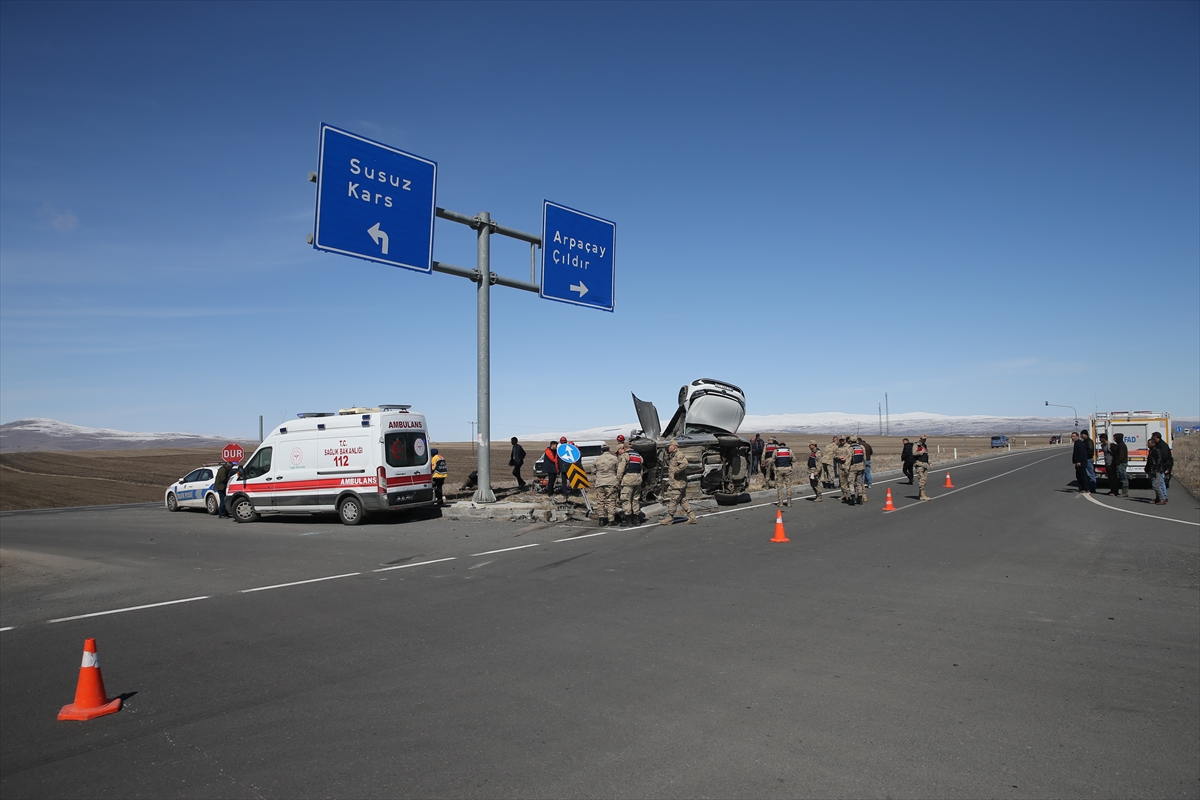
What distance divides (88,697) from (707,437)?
1629cm

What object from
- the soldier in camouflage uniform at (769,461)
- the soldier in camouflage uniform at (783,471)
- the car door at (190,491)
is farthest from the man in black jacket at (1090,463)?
the car door at (190,491)

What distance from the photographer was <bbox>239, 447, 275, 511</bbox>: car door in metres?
18.4

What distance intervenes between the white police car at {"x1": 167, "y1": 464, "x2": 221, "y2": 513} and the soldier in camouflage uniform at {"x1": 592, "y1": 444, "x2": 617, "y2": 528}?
12655mm

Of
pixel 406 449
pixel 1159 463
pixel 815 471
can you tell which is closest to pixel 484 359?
pixel 406 449

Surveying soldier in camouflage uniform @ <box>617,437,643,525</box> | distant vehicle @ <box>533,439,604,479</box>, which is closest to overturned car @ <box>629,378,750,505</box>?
distant vehicle @ <box>533,439,604,479</box>

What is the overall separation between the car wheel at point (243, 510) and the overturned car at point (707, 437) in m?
9.91

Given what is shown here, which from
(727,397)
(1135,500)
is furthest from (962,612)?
(1135,500)

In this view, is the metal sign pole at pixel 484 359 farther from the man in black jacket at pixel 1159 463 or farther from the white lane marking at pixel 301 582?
the man in black jacket at pixel 1159 463

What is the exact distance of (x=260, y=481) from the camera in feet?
60.6

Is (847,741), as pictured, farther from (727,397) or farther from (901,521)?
(727,397)

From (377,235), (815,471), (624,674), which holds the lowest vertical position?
(624,674)

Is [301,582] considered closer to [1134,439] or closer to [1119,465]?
[1119,465]

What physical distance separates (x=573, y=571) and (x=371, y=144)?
1062 centimetres

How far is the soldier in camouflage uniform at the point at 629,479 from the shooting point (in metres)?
15.6
